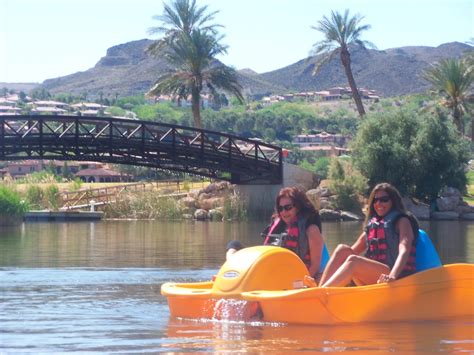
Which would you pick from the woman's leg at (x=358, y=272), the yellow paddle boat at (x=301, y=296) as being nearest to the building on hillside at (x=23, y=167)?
the yellow paddle boat at (x=301, y=296)

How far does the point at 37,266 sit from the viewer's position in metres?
24.1

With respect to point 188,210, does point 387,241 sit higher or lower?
higher

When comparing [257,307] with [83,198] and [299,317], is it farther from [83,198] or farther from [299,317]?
[83,198]

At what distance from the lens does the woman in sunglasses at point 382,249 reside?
564 inches

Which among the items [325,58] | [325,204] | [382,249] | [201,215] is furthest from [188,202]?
[382,249]

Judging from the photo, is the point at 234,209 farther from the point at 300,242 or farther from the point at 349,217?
the point at 300,242

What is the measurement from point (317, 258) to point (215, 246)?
1689 centimetres

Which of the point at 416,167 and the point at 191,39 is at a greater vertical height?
the point at 191,39

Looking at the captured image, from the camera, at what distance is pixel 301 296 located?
13883 mm

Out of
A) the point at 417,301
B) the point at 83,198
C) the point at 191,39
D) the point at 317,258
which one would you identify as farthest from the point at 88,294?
the point at 191,39

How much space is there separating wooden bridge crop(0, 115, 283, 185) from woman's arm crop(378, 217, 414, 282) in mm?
36479

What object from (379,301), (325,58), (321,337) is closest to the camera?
(321,337)

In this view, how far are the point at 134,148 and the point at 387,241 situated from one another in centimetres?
4007

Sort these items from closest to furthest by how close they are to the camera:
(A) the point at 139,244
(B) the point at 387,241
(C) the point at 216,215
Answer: (B) the point at 387,241 → (A) the point at 139,244 → (C) the point at 216,215
